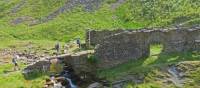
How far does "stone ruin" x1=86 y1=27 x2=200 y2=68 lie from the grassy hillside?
40552 millimetres

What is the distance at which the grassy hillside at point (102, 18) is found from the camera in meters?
112

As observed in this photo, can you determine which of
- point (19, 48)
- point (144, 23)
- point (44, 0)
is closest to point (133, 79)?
point (19, 48)

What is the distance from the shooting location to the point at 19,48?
102 metres

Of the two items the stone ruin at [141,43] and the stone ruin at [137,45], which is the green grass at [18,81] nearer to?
the stone ruin at [137,45]

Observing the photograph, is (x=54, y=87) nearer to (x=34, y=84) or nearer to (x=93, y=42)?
(x=34, y=84)

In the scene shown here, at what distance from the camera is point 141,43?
53625 mm

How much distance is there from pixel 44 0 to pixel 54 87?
116296mm

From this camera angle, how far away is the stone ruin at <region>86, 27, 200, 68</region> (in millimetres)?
52875

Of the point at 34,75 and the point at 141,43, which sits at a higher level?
the point at 141,43

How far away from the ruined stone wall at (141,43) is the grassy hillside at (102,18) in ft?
133

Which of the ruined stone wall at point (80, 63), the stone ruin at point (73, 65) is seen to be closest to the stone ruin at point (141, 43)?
the ruined stone wall at point (80, 63)

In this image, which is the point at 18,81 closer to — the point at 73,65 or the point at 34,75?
the point at 34,75

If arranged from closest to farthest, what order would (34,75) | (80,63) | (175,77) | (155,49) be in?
(175,77), (155,49), (34,75), (80,63)

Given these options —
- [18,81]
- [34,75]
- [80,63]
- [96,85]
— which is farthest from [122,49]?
[18,81]
